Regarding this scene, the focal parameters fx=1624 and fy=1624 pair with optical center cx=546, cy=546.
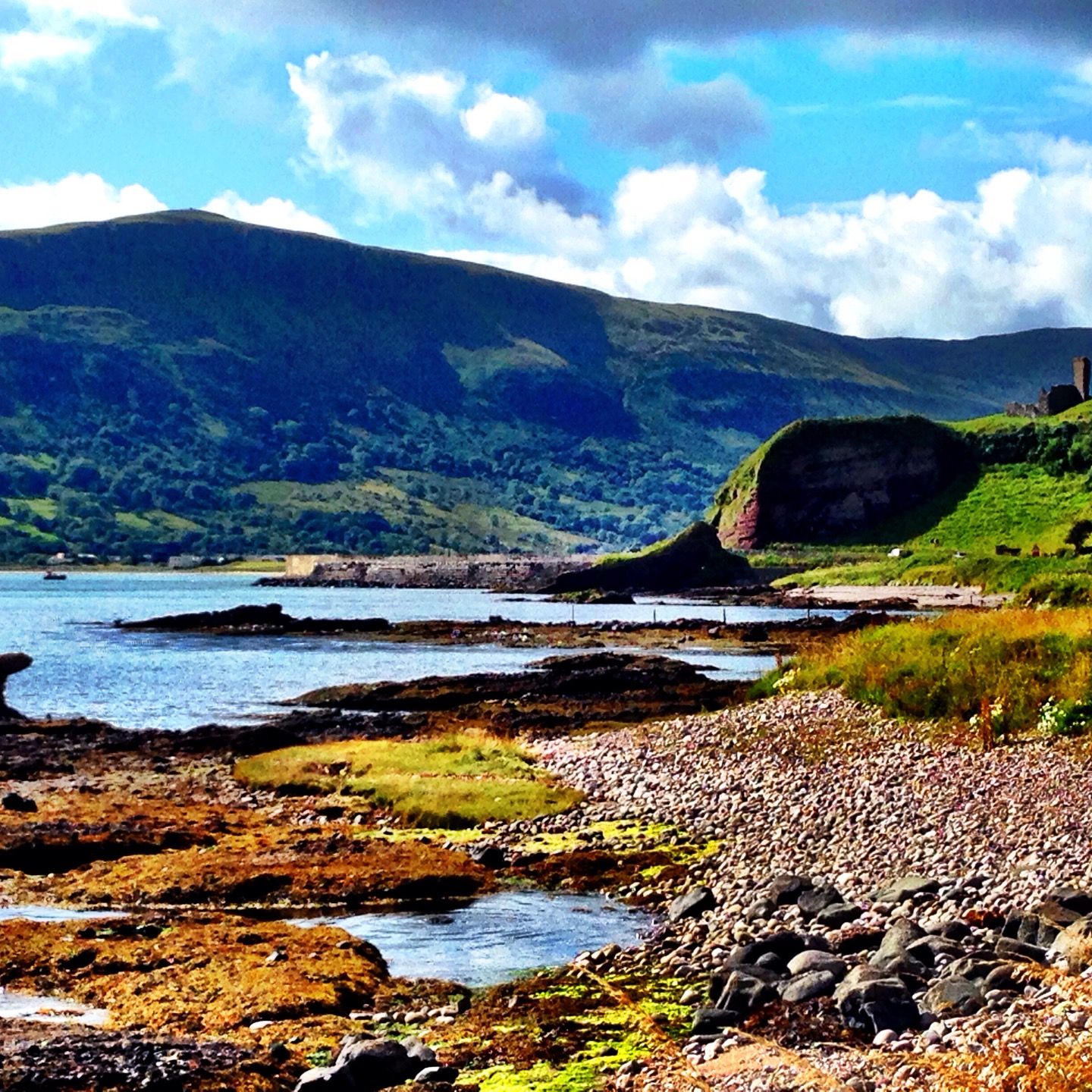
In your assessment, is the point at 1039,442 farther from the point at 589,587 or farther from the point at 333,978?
the point at 333,978

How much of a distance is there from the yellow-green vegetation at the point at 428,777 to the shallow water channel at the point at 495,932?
21.4 feet

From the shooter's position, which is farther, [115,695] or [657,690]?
[115,695]

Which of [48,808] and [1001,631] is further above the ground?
[1001,631]

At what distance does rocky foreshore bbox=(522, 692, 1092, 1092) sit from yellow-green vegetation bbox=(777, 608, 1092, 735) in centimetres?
95

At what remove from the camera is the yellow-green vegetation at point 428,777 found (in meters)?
31.4

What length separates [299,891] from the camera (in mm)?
24469

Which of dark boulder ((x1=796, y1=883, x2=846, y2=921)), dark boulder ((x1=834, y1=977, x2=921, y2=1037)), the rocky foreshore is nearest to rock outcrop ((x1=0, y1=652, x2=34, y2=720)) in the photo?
the rocky foreshore

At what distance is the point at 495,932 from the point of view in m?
22.1

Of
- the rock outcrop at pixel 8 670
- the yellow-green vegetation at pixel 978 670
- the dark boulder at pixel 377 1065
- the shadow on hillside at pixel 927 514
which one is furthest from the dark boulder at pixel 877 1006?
the shadow on hillside at pixel 927 514

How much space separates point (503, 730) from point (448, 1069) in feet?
110

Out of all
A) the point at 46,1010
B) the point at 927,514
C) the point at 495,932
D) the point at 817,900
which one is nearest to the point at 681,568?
the point at 927,514

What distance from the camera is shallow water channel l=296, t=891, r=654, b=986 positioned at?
66.0ft

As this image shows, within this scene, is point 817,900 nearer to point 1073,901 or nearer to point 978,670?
point 1073,901

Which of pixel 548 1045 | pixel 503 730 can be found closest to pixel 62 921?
pixel 548 1045
